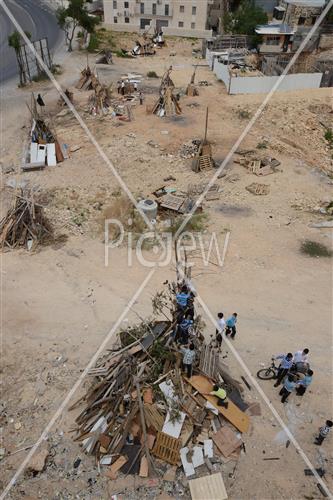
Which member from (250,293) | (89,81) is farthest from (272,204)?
(89,81)

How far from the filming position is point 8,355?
10719mm

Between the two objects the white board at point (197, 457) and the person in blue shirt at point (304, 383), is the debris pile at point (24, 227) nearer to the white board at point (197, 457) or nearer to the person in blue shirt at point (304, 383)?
the white board at point (197, 457)

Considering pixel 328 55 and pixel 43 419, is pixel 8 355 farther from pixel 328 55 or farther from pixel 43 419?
pixel 328 55

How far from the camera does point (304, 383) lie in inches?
372

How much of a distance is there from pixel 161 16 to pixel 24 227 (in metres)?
39.3

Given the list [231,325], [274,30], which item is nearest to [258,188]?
[231,325]

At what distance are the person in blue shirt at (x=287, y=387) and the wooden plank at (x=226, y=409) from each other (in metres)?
1.11

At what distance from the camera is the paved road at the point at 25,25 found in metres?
32.6

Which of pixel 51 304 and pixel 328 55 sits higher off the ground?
pixel 328 55

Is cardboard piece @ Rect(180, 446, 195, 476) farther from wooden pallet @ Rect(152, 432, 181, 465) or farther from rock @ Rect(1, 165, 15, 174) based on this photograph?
rock @ Rect(1, 165, 15, 174)

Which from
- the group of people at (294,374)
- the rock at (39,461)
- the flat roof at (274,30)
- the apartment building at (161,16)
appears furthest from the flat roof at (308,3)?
the rock at (39,461)

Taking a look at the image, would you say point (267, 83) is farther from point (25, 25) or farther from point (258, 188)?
point (25, 25)

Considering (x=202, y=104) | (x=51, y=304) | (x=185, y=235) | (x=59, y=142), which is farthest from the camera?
(x=202, y=104)

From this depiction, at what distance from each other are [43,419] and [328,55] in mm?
41034
